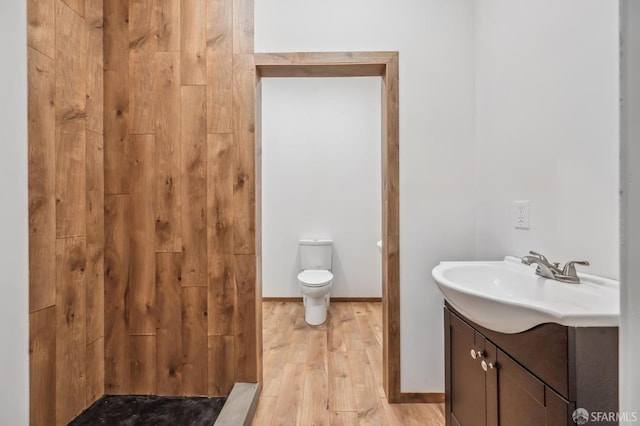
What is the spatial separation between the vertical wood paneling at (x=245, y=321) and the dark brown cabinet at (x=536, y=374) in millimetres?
1103

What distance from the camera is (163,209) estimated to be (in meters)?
1.90

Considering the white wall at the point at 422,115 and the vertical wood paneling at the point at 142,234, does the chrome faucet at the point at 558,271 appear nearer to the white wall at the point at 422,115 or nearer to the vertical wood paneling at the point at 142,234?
the white wall at the point at 422,115

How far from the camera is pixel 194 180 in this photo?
1.90 meters

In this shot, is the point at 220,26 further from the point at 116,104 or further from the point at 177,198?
the point at 177,198

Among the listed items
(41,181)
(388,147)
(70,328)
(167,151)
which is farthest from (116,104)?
(388,147)

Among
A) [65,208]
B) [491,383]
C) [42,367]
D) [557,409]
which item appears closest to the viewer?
[557,409]

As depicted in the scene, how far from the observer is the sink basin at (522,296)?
2.75ft

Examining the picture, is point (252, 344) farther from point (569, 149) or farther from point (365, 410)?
point (569, 149)

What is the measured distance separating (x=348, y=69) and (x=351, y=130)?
191cm

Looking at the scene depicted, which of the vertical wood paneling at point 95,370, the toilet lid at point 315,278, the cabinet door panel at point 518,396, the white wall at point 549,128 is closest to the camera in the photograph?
the cabinet door panel at point 518,396

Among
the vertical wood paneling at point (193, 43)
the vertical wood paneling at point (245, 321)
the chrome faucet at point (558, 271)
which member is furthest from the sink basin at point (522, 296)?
the vertical wood paneling at point (193, 43)

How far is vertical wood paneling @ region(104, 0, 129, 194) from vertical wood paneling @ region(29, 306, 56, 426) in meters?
0.73

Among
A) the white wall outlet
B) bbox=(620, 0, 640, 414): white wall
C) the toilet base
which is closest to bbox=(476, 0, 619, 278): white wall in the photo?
the white wall outlet

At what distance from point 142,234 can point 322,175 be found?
92.1 inches
